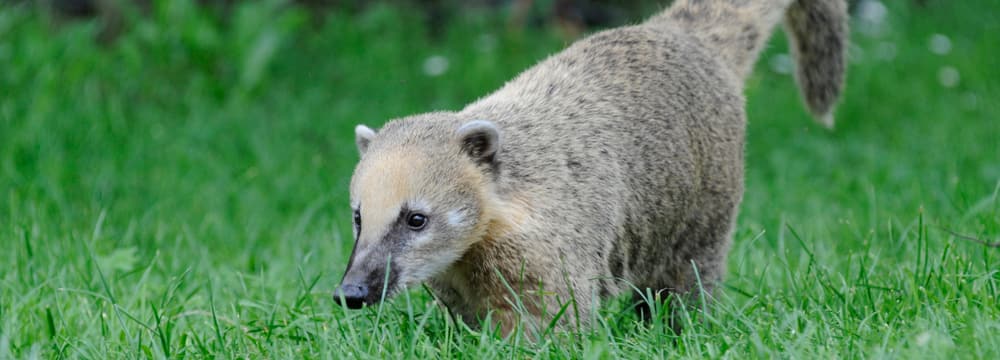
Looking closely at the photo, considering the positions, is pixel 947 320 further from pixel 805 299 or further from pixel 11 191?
pixel 11 191

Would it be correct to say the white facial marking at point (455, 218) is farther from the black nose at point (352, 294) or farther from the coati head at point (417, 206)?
the black nose at point (352, 294)

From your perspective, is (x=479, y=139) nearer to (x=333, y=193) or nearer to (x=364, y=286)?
(x=364, y=286)

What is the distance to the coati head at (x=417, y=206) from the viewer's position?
Result: 13.0ft

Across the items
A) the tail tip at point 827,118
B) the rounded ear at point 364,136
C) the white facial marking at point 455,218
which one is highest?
the rounded ear at point 364,136

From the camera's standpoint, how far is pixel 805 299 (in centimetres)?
429

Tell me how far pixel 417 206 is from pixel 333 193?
3058mm

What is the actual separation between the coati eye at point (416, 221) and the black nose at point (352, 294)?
29cm

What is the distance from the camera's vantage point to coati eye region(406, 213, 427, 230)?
13.3ft

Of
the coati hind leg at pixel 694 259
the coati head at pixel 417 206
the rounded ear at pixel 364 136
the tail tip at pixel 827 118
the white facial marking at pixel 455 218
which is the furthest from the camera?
the tail tip at pixel 827 118

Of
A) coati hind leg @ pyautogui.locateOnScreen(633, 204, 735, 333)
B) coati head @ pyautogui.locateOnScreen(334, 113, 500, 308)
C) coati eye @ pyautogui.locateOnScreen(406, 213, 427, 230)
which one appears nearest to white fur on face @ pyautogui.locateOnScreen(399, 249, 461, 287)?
coati head @ pyautogui.locateOnScreen(334, 113, 500, 308)

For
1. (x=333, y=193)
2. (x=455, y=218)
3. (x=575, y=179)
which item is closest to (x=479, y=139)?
(x=455, y=218)

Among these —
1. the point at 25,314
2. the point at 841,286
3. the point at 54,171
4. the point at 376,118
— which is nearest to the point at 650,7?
the point at 376,118

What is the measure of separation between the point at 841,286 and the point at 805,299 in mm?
296

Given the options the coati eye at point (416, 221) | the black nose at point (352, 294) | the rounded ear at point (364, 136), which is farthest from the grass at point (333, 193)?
the rounded ear at point (364, 136)
